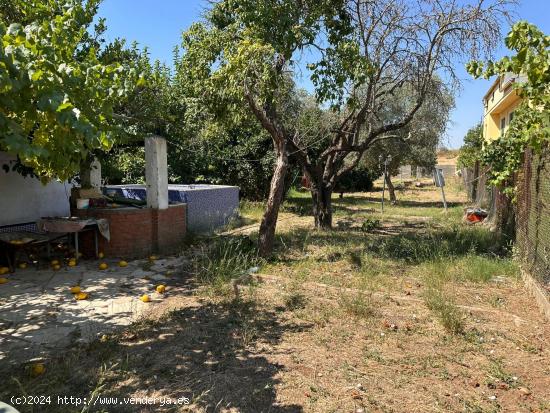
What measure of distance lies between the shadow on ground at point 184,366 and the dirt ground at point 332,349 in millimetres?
15

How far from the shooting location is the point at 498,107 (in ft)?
55.9

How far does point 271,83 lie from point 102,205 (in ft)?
14.1

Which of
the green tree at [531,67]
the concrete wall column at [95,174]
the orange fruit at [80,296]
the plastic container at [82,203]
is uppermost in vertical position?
the green tree at [531,67]

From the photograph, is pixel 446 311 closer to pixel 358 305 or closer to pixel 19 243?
pixel 358 305

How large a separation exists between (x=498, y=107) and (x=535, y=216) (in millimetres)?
12710

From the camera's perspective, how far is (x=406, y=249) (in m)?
8.63

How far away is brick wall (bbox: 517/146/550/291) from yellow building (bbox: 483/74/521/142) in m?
7.81

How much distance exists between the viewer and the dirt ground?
11.0 feet

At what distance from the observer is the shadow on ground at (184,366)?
3373 mm

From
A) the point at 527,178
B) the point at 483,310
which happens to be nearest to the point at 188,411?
the point at 483,310

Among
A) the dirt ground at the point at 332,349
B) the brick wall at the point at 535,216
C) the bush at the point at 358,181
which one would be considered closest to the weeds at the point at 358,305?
the dirt ground at the point at 332,349

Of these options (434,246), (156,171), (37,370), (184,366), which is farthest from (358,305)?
(156,171)

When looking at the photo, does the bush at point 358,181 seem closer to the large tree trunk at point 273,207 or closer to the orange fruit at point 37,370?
the large tree trunk at point 273,207

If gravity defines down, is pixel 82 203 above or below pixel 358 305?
above
